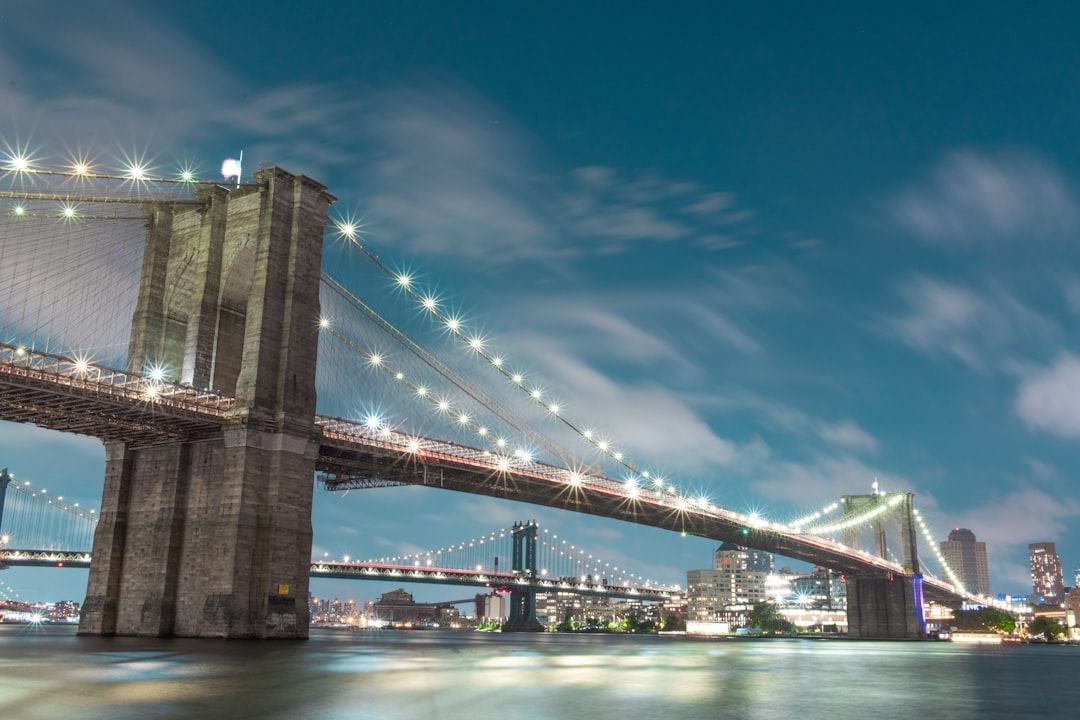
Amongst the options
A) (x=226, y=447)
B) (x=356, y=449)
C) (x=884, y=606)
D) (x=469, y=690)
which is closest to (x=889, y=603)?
(x=884, y=606)

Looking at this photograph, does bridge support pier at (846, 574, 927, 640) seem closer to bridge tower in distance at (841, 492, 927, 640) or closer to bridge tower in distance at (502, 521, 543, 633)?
bridge tower in distance at (841, 492, 927, 640)

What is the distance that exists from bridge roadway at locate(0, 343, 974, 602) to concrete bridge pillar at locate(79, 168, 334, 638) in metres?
2.16

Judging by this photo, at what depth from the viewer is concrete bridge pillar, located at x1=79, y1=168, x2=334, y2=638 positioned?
44.3 metres

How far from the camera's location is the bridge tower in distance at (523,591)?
6757 inches

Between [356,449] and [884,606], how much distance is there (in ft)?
287

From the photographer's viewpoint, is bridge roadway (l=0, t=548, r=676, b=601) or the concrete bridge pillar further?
bridge roadway (l=0, t=548, r=676, b=601)

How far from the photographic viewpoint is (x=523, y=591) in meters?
171

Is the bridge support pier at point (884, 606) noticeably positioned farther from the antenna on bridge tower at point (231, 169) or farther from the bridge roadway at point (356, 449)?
the antenna on bridge tower at point (231, 169)

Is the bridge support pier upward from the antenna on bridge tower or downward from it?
downward

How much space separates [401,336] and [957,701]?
49412 mm

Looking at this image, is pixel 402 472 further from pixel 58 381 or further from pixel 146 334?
pixel 58 381

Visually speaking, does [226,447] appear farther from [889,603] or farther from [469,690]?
[889,603]

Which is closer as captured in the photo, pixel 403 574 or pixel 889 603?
pixel 889 603

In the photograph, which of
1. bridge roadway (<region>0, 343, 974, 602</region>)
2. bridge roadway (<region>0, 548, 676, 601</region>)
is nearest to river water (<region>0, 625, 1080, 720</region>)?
bridge roadway (<region>0, 343, 974, 602</region>)
